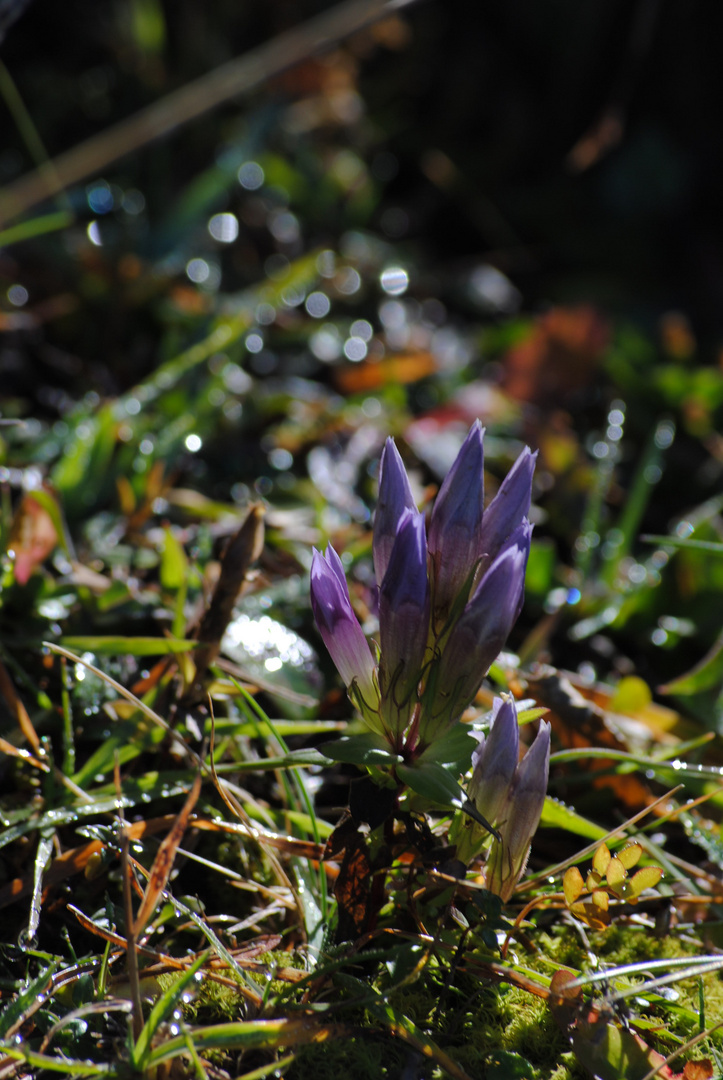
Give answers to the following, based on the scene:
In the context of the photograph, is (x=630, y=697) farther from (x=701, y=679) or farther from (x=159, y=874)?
(x=159, y=874)

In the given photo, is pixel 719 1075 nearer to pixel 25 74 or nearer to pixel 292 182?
pixel 292 182

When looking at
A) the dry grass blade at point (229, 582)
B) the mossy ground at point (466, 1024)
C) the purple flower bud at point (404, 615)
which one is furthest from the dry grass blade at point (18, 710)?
the purple flower bud at point (404, 615)

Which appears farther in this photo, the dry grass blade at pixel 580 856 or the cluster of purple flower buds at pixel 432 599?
the dry grass blade at pixel 580 856

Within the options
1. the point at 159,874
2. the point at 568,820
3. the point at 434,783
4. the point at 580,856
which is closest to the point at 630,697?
the point at 568,820

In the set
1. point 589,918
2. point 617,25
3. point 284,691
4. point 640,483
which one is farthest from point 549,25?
point 589,918

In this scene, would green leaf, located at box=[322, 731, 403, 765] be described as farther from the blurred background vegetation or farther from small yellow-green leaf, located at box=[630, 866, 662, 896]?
the blurred background vegetation

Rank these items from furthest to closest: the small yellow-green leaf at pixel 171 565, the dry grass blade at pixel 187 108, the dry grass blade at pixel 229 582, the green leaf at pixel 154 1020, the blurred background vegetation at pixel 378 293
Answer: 1. the dry grass blade at pixel 187 108
2. the blurred background vegetation at pixel 378 293
3. the small yellow-green leaf at pixel 171 565
4. the dry grass blade at pixel 229 582
5. the green leaf at pixel 154 1020

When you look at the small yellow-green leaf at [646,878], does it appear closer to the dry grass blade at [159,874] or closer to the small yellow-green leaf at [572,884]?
the small yellow-green leaf at [572,884]
